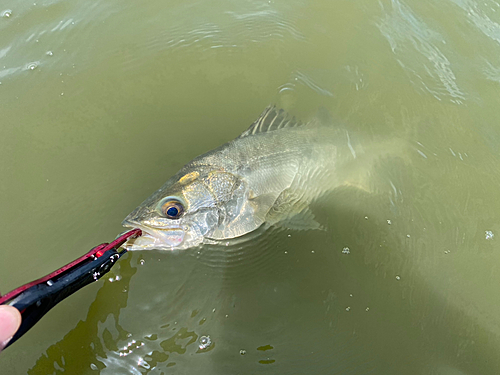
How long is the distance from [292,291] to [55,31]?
4853 millimetres

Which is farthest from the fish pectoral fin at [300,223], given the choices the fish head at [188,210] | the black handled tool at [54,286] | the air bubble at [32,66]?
the air bubble at [32,66]

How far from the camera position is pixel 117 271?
3.48m

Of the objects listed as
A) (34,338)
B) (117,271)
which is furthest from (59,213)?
(34,338)

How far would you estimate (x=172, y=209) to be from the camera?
10.3 ft

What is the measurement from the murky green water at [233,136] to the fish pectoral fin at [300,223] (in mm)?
105

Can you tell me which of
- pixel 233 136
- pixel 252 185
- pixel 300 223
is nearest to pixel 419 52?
pixel 233 136

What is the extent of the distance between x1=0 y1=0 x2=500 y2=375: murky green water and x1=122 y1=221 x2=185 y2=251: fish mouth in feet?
1.84

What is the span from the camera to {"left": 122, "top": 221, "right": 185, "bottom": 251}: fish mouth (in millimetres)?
2972

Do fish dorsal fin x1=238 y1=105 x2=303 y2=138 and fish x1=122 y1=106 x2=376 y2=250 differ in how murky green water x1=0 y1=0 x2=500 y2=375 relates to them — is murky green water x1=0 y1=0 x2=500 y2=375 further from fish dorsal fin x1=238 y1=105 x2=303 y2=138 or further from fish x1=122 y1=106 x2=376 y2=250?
fish dorsal fin x1=238 y1=105 x2=303 y2=138

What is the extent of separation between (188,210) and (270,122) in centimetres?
144

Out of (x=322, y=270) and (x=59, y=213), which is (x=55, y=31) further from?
(x=322, y=270)

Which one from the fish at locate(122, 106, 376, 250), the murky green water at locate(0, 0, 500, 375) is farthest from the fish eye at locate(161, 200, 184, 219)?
Result: the murky green water at locate(0, 0, 500, 375)

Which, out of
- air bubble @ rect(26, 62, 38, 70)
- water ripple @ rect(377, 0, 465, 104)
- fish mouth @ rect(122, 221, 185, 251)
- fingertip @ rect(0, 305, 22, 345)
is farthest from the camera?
water ripple @ rect(377, 0, 465, 104)

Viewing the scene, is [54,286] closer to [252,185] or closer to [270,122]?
[252,185]
